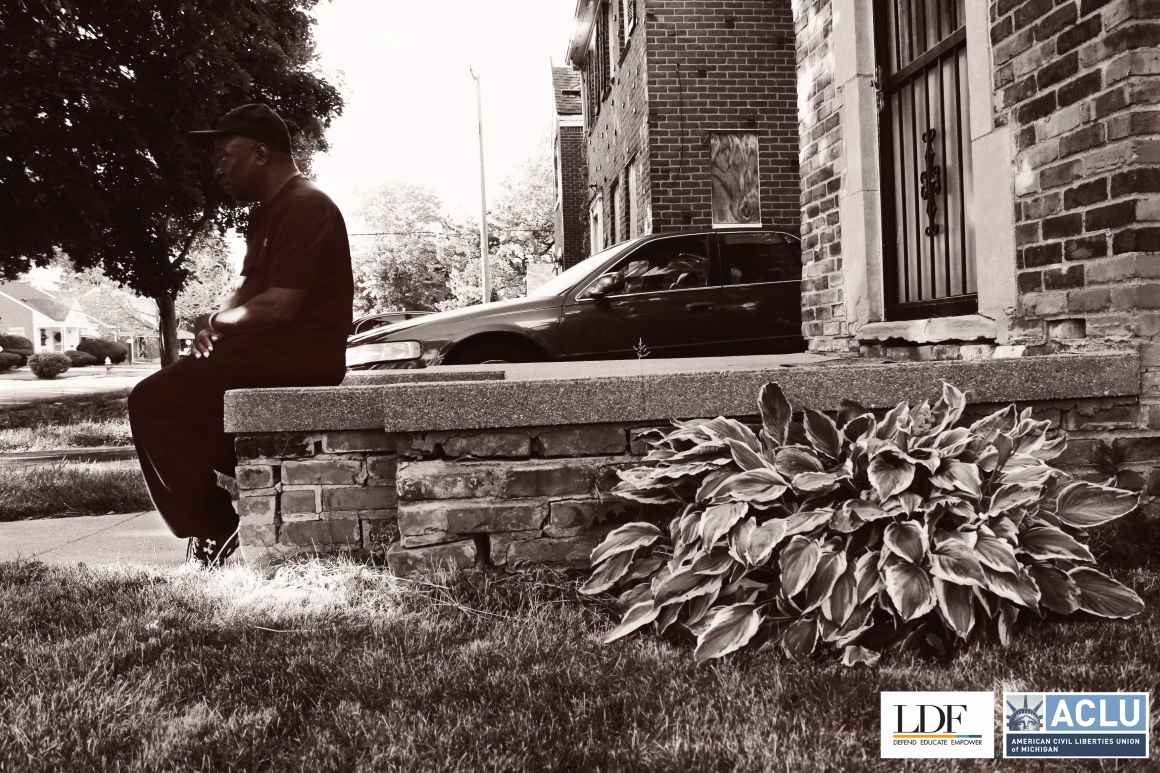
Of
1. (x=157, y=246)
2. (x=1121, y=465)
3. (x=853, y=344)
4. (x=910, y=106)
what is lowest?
(x=1121, y=465)

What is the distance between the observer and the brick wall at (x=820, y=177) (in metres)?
5.47

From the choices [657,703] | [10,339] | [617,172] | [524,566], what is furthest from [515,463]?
[10,339]

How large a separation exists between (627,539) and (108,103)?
37.8ft

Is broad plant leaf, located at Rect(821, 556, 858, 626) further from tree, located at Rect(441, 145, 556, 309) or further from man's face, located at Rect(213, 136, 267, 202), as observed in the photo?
tree, located at Rect(441, 145, 556, 309)

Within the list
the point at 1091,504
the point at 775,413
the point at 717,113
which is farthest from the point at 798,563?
the point at 717,113

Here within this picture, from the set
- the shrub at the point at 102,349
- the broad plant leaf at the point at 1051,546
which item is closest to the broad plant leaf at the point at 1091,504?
the broad plant leaf at the point at 1051,546

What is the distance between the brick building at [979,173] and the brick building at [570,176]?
68.8ft

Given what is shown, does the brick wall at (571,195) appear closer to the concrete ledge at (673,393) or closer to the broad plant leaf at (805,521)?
the concrete ledge at (673,393)

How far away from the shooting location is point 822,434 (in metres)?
2.97

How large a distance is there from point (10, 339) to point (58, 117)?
2095 inches

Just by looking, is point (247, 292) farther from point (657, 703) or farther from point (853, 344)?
point (853, 344)

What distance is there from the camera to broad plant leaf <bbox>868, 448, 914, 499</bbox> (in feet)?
8.88

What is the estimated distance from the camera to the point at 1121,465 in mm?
3416

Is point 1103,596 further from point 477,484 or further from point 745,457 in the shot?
point 477,484
